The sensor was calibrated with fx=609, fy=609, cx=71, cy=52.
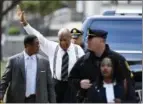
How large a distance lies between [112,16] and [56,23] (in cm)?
6389

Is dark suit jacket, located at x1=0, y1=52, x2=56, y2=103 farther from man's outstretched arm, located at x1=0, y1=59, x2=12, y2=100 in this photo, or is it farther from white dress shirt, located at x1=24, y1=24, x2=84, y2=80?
white dress shirt, located at x1=24, y1=24, x2=84, y2=80

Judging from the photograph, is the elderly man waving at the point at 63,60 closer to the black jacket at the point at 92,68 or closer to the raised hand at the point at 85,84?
the black jacket at the point at 92,68

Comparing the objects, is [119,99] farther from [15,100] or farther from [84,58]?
[15,100]

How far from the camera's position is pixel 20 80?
777 cm

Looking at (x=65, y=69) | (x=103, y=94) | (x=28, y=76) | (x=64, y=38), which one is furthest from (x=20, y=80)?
(x=103, y=94)

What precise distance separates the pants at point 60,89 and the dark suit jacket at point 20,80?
90 cm

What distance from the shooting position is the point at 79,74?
22.6 ft

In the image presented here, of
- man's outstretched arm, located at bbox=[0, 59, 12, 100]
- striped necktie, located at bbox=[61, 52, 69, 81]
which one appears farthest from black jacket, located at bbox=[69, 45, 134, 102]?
striped necktie, located at bbox=[61, 52, 69, 81]

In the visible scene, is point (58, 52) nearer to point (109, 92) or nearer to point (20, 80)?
point (20, 80)

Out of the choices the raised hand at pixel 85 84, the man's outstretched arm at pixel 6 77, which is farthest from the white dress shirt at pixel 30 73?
the raised hand at pixel 85 84

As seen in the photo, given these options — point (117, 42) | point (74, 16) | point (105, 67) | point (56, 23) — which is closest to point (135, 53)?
point (117, 42)

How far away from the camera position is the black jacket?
6.60 m

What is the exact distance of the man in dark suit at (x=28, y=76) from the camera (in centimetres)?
777

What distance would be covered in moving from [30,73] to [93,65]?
1.31 metres
